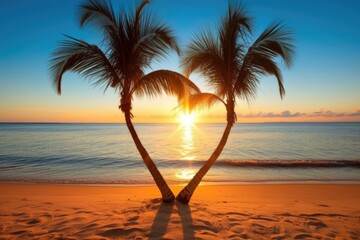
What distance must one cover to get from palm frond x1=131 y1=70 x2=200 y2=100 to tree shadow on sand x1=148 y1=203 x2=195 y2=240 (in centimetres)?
290

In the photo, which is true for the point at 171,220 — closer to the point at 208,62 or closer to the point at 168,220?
the point at 168,220

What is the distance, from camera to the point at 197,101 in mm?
7449

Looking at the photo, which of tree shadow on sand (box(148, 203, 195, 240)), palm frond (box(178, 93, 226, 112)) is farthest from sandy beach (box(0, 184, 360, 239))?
palm frond (box(178, 93, 226, 112))

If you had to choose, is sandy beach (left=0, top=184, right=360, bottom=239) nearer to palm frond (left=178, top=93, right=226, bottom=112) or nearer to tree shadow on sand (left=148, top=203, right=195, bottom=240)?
tree shadow on sand (left=148, top=203, right=195, bottom=240)

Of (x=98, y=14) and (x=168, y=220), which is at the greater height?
(x=98, y=14)

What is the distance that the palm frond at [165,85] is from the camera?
6887 mm

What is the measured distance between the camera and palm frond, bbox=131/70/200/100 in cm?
689

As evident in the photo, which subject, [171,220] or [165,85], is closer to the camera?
[171,220]

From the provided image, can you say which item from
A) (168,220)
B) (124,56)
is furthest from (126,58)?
(168,220)

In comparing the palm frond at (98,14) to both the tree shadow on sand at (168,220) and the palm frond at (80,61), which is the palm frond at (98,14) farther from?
the tree shadow on sand at (168,220)

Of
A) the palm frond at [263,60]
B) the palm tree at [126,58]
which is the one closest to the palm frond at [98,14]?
the palm tree at [126,58]

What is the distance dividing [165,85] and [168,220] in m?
3.44

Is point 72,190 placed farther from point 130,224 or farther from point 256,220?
point 256,220

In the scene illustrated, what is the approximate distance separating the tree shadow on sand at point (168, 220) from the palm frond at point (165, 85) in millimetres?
2900
